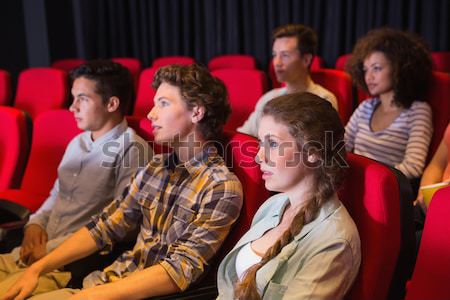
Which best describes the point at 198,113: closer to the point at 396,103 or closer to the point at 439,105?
the point at 396,103

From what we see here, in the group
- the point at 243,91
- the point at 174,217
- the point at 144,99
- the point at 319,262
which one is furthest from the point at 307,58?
the point at 319,262

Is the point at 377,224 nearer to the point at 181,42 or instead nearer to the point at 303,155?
the point at 303,155

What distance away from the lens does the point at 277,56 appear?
298 cm

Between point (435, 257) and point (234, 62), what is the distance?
12.1 feet

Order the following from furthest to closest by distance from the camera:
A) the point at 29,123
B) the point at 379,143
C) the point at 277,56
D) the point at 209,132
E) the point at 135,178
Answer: the point at 277,56 < the point at 29,123 < the point at 379,143 < the point at 135,178 < the point at 209,132

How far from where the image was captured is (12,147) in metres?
2.41

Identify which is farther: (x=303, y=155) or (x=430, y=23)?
(x=430, y=23)

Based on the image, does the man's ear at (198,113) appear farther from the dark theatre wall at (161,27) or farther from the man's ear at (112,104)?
the dark theatre wall at (161,27)

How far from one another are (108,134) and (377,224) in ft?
3.86

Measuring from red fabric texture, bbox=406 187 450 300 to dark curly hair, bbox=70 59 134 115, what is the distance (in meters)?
1.30

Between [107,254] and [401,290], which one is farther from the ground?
[401,290]

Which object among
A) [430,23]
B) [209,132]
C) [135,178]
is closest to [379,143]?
[209,132]

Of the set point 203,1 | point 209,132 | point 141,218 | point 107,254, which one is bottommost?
point 107,254

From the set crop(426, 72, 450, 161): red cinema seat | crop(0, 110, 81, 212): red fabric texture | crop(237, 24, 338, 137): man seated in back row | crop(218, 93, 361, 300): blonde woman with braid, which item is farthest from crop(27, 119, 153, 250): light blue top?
crop(426, 72, 450, 161): red cinema seat
